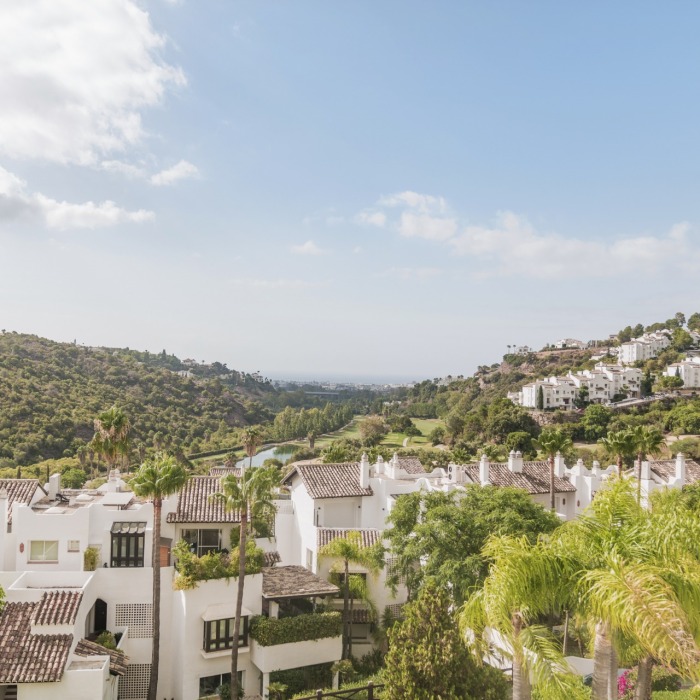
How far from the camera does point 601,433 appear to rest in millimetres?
99625

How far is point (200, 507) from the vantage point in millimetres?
29281

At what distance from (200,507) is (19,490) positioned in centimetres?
875

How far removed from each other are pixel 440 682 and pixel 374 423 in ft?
352

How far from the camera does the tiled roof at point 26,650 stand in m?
19.0

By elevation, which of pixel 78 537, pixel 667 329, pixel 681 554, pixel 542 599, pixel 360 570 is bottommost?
pixel 360 570

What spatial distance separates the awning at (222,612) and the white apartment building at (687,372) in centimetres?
12448

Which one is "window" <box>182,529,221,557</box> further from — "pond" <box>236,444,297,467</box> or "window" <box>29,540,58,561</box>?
"pond" <box>236,444,297,467</box>

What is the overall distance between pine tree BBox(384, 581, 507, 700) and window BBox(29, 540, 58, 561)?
55.8 ft

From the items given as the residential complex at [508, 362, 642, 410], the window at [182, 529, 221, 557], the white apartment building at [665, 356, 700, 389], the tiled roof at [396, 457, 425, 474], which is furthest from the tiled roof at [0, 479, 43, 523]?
the white apartment building at [665, 356, 700, 389]

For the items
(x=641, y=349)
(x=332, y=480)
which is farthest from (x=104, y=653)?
(x=641, y=349)

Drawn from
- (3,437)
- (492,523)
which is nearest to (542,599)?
(492,523)

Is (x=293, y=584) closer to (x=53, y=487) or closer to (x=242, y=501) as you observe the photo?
(x=242, y=501)

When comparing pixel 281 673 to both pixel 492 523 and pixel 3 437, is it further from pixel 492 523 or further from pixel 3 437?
pixel 3 437

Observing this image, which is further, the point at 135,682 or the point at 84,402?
the point at 84,402
